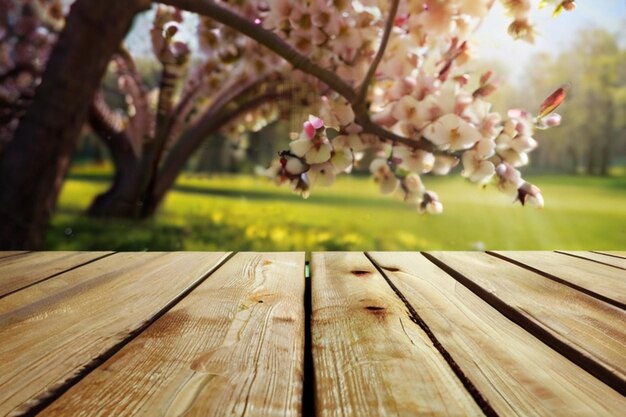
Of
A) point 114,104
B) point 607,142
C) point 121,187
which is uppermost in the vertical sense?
point 607,142

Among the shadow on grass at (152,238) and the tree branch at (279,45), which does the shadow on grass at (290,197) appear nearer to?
the shadow on grass at (152,238)

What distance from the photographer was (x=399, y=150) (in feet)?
6.10

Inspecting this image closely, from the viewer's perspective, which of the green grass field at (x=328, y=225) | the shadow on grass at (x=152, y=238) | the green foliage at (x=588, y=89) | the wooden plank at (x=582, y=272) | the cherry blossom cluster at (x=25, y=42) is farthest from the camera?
the green foliage at (x=588, y=89)

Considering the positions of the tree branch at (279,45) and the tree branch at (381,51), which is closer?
the tree branch at (381,51)

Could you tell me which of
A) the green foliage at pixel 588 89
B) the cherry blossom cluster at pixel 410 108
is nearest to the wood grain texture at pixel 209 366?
the cherry blossom cluster at pixel 410 108

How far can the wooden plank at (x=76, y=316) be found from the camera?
2.24 ft

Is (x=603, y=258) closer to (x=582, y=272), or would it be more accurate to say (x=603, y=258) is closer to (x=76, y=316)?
(x=582, y=272)

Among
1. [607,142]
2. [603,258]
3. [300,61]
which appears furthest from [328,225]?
[607,142]

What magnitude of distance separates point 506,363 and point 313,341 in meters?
0.26

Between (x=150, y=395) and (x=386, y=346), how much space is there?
329 mm

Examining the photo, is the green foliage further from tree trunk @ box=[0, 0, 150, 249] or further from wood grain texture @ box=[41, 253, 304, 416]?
wood grain texture @ box=[41, 253, 304, 416]

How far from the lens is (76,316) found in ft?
3.15

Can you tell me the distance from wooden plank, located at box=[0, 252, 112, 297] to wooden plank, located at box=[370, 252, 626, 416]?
83 cm

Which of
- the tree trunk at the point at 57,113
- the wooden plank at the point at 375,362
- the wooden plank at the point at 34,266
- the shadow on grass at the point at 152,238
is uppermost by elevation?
the tree trunk at the point at 57,113
